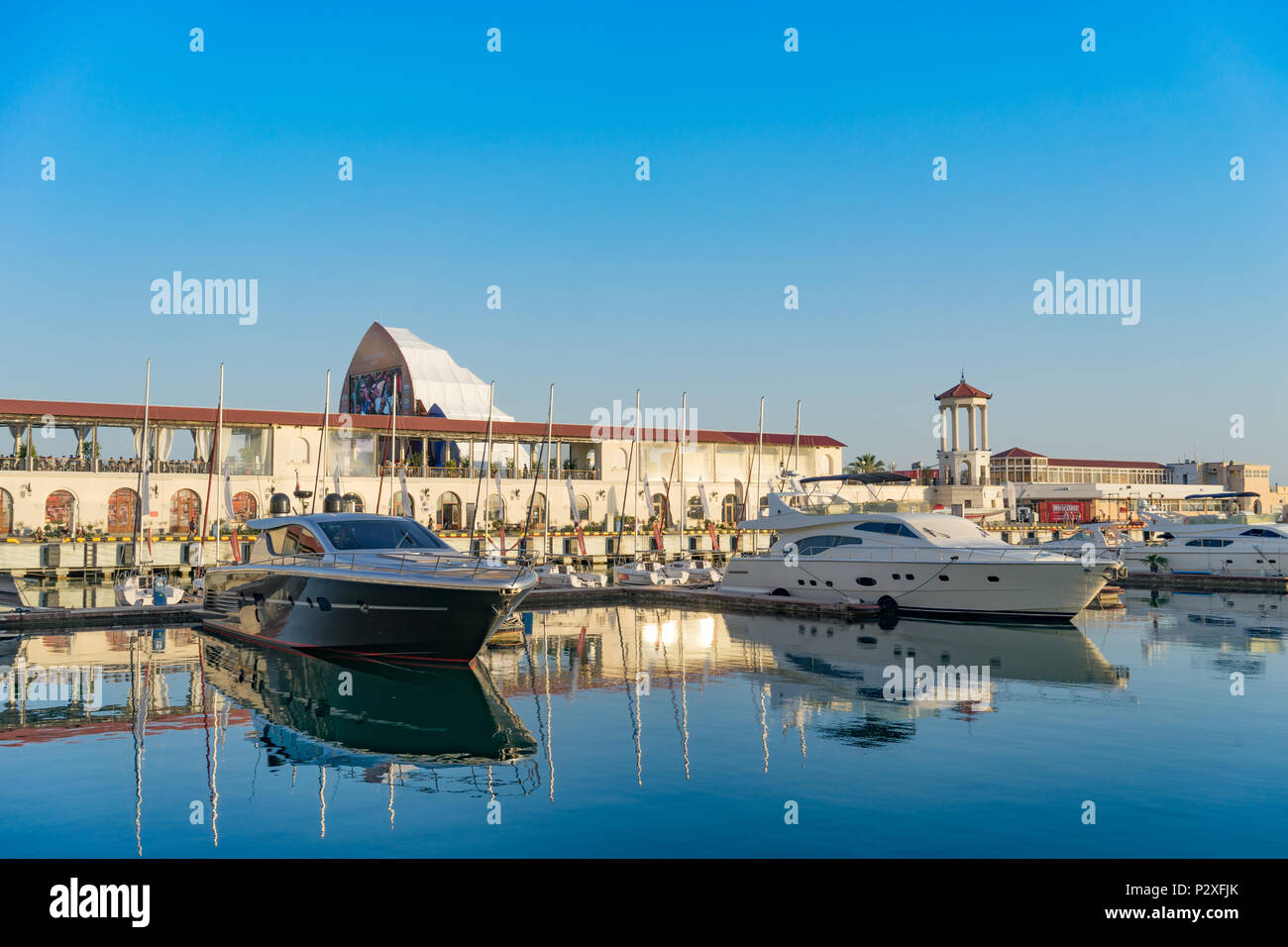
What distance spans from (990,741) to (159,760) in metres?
11.6

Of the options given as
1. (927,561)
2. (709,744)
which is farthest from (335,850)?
(927,561)

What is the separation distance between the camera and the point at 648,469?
67.6m

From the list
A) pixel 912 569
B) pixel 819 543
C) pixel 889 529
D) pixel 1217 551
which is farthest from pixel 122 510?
pixel 1217 551

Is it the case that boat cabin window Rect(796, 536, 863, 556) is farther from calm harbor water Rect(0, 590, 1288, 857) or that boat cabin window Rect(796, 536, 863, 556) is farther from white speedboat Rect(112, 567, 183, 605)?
white speedboat Rect(112, 567, 183, 605)

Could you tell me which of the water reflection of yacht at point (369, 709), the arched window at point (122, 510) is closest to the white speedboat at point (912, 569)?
the water reflection of yacht at point (369, 709)

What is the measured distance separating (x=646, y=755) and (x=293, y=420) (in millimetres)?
47542

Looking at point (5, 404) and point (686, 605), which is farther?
point (5, 404)


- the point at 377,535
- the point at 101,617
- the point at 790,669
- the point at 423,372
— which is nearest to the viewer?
the point at 790,669

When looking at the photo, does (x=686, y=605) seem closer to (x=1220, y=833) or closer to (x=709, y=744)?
(x=709, y=744)

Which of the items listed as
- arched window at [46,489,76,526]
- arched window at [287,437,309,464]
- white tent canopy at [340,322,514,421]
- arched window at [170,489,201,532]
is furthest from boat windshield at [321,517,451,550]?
white tent canopy at [340,322,514,421]

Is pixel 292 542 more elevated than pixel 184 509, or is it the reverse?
pixel 184 509

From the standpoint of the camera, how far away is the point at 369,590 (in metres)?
22.0

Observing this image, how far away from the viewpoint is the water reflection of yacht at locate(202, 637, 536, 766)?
1455 centimetres

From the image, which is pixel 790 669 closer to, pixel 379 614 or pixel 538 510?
pixel 379 614
